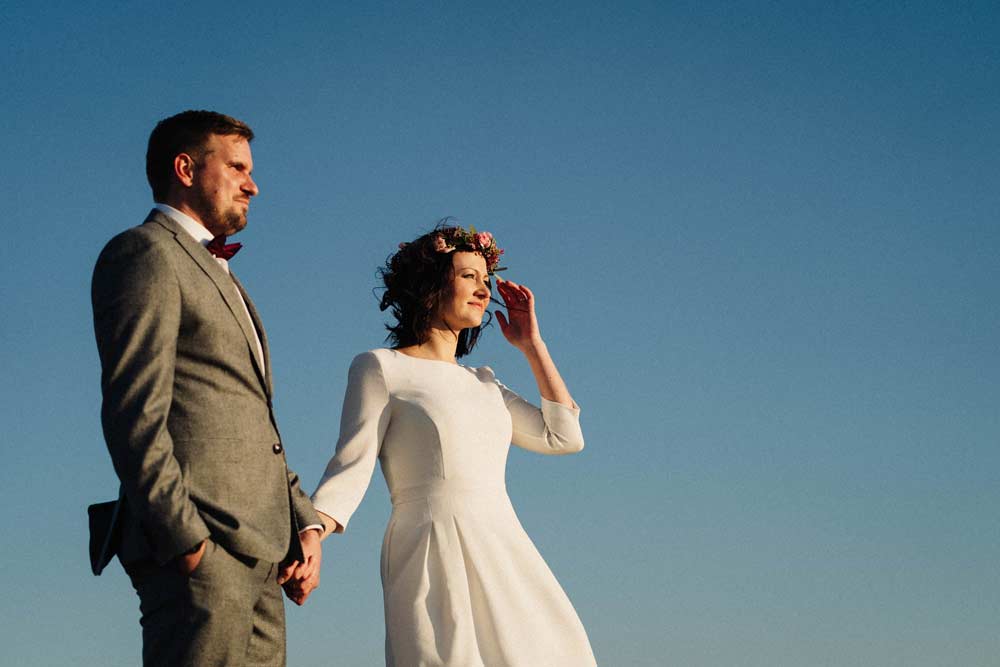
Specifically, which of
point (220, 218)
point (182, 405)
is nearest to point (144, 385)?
point (182, 405)

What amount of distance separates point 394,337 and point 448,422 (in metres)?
0.66

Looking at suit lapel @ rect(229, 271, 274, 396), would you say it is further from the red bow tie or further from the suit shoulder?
the suit shoulder

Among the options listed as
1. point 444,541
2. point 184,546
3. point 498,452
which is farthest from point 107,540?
point 498,452

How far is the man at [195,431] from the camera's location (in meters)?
3.61

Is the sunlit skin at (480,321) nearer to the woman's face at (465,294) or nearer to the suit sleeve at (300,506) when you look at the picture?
the woman's face at (465,294)

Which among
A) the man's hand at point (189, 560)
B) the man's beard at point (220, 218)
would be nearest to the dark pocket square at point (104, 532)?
the man's hand at point (189, 560)

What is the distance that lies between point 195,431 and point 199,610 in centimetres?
51

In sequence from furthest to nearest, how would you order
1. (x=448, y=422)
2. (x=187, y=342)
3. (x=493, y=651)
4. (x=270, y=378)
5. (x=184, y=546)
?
(x=448, y=422) → (x=493, y=651) → (x=270, y=378) → (x=187, y=342) → (x=184, y=546)

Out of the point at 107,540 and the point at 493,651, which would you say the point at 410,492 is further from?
the point at 107,540

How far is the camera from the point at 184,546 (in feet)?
11.8

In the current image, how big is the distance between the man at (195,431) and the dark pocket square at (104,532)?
0.02m

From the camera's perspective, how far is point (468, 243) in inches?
250

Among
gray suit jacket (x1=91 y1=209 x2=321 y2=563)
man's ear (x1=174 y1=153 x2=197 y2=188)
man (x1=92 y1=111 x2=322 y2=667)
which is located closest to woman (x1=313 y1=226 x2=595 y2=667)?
man (x1=92 y1=111 x2=322 y2=667)

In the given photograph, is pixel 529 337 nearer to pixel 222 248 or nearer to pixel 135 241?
pixel 222 248
